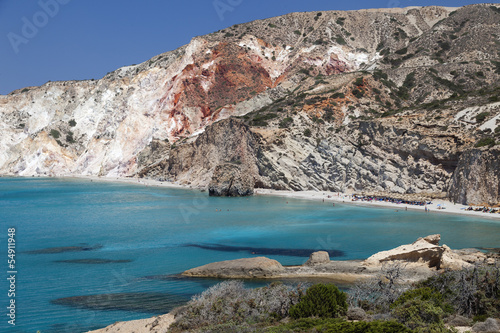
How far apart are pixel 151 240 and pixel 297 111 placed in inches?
1704

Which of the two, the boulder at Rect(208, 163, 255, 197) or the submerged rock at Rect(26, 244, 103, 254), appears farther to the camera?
the boulder at Rect(208, 163, 255, 197)

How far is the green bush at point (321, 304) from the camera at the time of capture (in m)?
14.0

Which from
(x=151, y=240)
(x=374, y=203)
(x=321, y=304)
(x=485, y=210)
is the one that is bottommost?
(x=151, y=240)

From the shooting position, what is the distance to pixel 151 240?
31.3 meters

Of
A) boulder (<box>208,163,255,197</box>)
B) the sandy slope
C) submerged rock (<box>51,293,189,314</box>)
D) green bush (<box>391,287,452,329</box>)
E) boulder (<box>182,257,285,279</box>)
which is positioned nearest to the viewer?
green bush (<box>391,287,452,329</box>)

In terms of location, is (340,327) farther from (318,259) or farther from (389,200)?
(389,200)

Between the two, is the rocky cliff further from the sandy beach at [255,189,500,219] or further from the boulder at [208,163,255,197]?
the sandy beach at [255,189,500,219]

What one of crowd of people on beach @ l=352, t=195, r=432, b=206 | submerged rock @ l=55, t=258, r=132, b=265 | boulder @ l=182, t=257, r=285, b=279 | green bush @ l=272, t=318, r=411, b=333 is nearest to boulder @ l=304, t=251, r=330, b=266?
boulder @ l=182, t=257, r=285, b=279

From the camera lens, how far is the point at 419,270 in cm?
2141

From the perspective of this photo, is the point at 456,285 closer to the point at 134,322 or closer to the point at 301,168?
the point at 134,322

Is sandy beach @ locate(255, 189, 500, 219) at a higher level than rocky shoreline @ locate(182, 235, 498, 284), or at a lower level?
higher

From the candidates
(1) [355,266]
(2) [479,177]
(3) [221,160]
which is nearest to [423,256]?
(1) [355,266]

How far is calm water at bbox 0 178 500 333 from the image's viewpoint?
1777 centimetres

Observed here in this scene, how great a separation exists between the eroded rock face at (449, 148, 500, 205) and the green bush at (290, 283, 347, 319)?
33.3 meters
